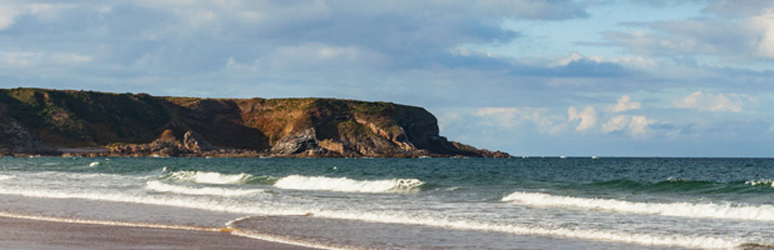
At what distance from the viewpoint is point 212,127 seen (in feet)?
623

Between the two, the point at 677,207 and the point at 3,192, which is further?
the point at 3,192

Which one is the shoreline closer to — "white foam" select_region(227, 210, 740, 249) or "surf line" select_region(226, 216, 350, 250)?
"surf line" select_region(226, 216, 350, 250)

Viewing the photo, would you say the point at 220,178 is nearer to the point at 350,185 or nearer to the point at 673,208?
the point at 350,185

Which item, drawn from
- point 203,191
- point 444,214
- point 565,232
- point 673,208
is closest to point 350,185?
point 203,191

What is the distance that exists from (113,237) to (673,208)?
18359 millimetres

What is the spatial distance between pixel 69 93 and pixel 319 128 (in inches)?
2610

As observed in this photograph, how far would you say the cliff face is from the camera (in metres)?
164

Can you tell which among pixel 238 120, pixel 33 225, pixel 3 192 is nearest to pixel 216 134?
pixel 238 120

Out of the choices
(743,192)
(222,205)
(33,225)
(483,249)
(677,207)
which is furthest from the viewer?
(743,192)

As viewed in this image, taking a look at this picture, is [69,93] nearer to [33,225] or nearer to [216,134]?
[216,134]

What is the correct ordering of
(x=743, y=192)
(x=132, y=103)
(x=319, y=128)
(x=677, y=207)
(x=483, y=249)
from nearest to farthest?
(x=483, y=249)
(x=677, y=207)
(x=743, y=192)
(x=319, y=128)
(x=132, y=103)

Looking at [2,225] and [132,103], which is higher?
[132,103]

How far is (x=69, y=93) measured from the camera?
598 feet

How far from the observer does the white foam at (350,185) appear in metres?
37.7
